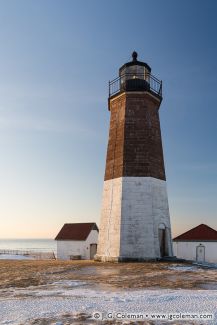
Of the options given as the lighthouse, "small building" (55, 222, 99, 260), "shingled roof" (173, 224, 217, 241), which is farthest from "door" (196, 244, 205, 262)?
"small building" (55, 222, 99, 260)

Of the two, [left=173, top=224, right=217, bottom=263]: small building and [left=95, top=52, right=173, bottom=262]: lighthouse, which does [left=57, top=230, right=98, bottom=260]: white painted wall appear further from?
[left=95, top=52, right=173, bottom=262]: lighthouse

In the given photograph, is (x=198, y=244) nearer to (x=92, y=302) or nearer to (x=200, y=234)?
(x=200, y=234)

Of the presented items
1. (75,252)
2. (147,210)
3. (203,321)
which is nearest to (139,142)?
(147,210)

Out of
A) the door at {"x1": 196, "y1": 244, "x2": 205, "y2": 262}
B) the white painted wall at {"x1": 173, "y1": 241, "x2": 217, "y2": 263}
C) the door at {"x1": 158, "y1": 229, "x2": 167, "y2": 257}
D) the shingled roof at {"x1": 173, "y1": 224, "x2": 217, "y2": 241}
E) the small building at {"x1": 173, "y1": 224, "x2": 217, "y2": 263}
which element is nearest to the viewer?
the door at {"x1": 158, "y1": 229, "x2": 167, "y2": 257}

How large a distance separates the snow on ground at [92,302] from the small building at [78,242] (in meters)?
24.7

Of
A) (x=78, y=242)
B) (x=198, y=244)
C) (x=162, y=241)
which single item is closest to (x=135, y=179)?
(x=162, y=241)

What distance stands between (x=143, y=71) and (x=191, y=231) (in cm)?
1516

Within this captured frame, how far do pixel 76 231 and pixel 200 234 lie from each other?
13.4 metres

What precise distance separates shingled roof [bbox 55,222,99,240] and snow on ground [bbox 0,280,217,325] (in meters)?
25.3

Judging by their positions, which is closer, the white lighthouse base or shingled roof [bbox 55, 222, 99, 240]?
the white lighthouse base

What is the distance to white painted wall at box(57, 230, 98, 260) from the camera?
3384 cm

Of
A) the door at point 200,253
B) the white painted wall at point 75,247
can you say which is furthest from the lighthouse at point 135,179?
the white painted wall at point 75,247

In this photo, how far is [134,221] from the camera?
62.9 feet

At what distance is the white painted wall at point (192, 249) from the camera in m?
27.7
